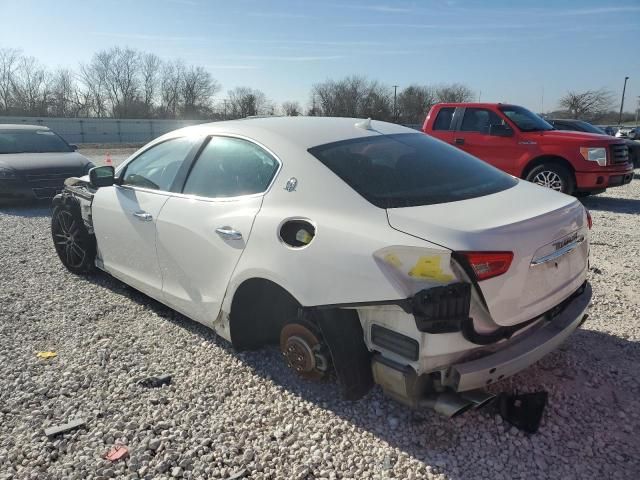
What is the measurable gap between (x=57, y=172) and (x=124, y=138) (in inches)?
1351

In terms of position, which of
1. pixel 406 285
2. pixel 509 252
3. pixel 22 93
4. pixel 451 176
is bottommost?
pixel 406 285

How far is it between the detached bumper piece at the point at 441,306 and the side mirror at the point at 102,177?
9.87 ft

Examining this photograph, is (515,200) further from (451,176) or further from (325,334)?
(325,334)

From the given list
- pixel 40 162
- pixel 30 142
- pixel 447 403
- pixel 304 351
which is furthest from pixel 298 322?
pixel 30 142

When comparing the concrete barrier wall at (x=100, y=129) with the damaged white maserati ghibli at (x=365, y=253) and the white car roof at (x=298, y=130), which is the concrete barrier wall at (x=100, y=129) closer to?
the white car roof at (x=298, y=130)

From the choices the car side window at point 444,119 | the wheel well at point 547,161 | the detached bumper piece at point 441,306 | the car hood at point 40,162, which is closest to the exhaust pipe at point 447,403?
the detached bumper piece at point 441,306

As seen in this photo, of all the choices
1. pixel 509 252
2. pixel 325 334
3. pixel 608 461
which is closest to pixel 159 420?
pixel 325 334

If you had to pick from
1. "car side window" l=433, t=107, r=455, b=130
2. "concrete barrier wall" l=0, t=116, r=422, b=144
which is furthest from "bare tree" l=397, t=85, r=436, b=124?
"car side window" l=433, t=107, r=455, b=130

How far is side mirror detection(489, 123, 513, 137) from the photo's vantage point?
9.12 metres

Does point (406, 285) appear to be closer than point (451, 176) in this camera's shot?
Yes

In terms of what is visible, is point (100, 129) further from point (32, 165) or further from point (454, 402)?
point (454, 402)

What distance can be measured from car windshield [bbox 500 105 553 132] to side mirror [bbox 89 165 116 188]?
7.69m

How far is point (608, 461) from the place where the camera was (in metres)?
2.29

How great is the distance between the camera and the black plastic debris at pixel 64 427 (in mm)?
2543
